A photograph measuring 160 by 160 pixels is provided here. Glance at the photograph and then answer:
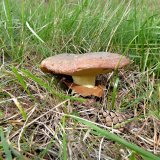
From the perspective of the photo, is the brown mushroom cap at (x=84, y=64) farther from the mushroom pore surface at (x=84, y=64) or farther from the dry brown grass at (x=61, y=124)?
the dry brown grass at (x=61, y=124)

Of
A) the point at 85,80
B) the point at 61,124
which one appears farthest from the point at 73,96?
the point at 61,124

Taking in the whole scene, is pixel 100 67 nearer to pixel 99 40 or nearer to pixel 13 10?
pixel 99 40

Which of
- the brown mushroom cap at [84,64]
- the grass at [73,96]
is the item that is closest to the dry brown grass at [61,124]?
the grass at [73,96]

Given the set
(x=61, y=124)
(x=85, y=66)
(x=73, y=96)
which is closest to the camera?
(x=61, y=124)

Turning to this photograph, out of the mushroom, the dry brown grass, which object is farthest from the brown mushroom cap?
the dry brown grass

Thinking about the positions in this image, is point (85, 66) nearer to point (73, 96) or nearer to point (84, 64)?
point (84, 64)

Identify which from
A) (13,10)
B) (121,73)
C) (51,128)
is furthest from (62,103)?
(13,10)

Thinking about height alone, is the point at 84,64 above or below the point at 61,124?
above
